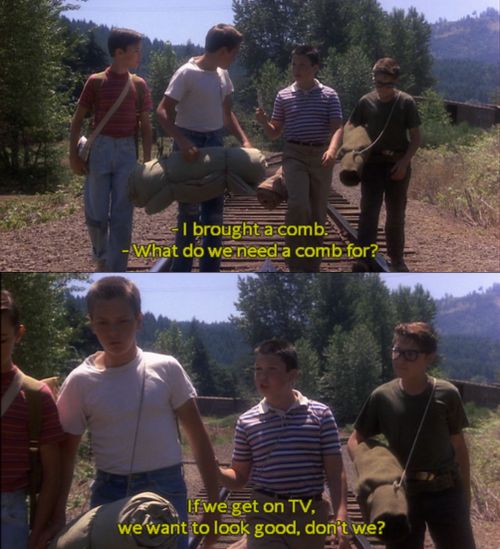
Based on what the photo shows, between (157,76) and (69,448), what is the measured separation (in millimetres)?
5477

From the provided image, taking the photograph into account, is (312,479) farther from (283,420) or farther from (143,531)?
(143,531)

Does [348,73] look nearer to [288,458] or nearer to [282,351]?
[282,351]

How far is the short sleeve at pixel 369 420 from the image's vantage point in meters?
A: 4.17

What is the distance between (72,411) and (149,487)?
41 cm

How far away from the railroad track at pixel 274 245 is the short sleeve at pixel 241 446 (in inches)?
118

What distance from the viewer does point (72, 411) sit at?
3541mm

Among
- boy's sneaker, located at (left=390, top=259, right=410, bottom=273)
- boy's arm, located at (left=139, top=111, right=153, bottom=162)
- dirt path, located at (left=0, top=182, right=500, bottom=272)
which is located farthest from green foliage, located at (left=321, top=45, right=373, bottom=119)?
boy's arm, located at (left=139, top=111, right=153, bottom=162)

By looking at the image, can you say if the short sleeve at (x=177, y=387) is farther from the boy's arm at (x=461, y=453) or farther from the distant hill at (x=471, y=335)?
the distant hill at (x=471, y=335)

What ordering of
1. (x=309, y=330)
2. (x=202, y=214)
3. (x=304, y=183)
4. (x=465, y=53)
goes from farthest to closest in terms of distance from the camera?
(x=465, y=53), (x=309, y=330), (x=304, y=183), (x=202, y=214)

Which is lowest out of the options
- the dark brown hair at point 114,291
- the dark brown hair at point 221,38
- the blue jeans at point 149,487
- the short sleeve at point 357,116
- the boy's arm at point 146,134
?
the blue jeans at point 149,487

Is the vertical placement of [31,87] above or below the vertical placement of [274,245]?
above

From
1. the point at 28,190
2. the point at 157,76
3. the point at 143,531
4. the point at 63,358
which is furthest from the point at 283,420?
the point at 28,190

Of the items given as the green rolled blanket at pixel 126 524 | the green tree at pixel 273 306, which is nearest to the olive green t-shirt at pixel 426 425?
the green rolled blanket at pixel 126 524

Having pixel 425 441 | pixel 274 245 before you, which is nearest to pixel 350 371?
pixel 274 245
